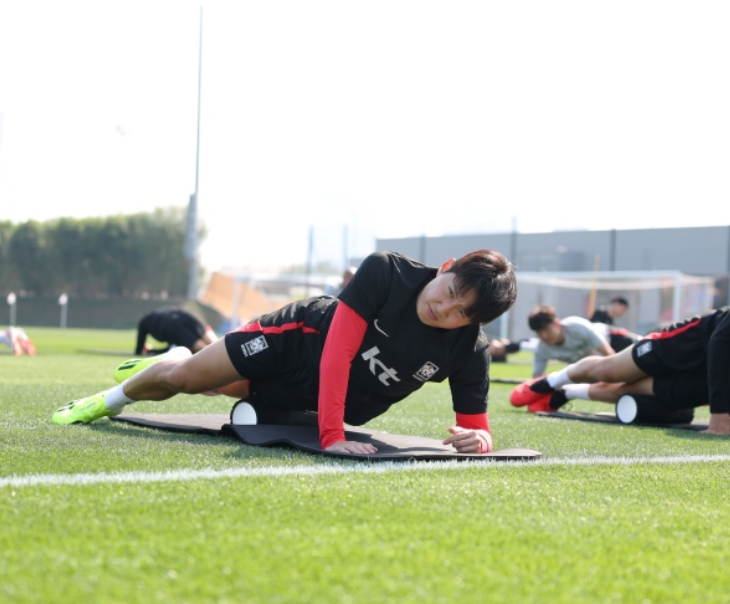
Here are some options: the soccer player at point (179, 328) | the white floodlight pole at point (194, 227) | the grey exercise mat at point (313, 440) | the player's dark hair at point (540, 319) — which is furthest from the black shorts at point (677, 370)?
the white floodlight pole at point (194, 227)

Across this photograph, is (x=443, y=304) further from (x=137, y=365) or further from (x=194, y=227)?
(x=194, y=227)

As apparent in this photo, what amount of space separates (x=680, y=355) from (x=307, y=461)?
11.7 feet

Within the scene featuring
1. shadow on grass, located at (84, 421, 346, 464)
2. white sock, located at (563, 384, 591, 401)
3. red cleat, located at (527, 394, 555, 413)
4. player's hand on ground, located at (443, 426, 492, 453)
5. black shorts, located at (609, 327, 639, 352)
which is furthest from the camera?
black shorts, located at (609, 327, 639, 352)

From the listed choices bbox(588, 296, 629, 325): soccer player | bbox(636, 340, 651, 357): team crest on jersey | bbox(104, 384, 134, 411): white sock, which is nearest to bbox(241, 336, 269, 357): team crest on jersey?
bbox(104, 384, 134, 411): white sock

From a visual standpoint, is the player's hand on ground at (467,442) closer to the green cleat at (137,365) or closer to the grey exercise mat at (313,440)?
the grey exercise mat at (313,440)

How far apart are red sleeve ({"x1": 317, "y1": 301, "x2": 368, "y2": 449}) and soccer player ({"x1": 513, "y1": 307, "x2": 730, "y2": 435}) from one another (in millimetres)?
2872

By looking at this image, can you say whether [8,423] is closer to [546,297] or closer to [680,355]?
[680,355]

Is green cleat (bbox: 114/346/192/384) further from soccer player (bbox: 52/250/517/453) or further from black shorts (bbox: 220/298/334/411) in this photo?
black shorts (bbox: 220/298/334/411)

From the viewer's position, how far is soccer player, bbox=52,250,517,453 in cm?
403

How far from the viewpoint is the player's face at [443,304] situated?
13.0 ft

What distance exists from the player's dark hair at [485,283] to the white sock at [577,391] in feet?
12.1

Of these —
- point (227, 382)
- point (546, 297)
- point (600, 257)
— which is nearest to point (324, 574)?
point (227, 382)

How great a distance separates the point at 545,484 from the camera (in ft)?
11.7

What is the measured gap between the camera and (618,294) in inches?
1085
